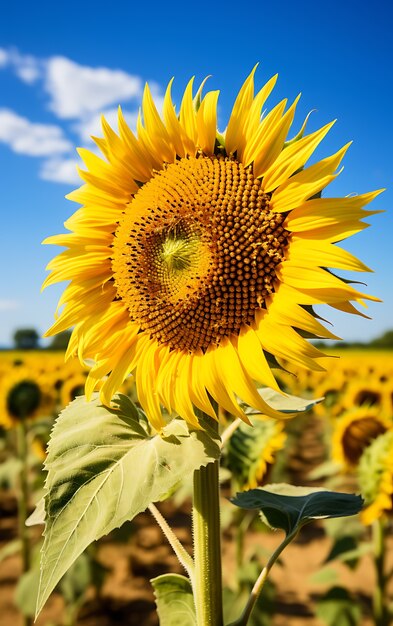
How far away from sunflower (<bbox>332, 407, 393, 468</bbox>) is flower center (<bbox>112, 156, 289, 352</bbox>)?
12.0ft

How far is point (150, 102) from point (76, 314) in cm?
64

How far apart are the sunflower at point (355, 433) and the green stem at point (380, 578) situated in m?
0.83

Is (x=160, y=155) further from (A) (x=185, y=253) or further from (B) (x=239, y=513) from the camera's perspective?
(B) (x=239, y=513)

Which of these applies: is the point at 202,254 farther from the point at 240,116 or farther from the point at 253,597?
the point at 253,597

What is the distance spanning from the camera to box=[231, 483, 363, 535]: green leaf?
5.17ft

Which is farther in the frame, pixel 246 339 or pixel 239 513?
pixel 239 513

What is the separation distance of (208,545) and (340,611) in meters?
3.33

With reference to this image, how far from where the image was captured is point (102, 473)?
1.29 m

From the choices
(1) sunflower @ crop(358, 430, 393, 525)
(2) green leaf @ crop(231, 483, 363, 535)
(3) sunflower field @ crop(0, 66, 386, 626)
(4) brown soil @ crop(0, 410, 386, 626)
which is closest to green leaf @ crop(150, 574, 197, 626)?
(3) sunflower field @ crop(0, 66, 386, 626)

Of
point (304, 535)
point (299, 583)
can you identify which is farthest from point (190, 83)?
point (304, 535)

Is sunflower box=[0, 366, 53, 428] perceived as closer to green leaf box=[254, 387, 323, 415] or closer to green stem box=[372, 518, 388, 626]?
green stem box=[372, 518, 388, 626]

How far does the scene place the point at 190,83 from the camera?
1453 millimetres

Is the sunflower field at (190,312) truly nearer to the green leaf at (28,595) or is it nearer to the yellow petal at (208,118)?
the yellow petal at (208,118)

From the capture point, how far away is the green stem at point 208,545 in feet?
4.60
